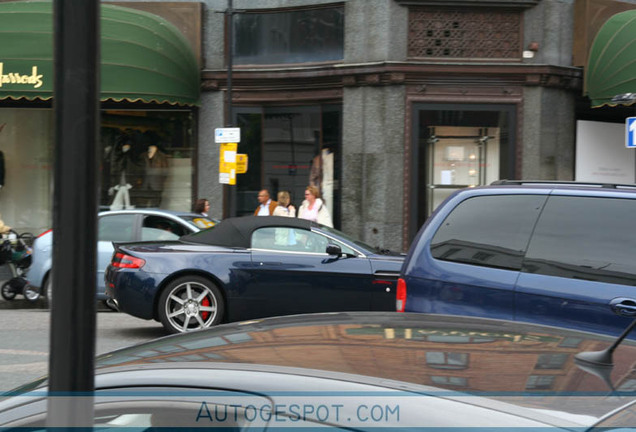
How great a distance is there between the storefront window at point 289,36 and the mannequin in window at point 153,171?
2.91 meters

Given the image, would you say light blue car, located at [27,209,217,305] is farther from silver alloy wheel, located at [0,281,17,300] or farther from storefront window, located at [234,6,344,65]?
storefront window, located at [234,6,344,65]

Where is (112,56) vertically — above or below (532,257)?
above

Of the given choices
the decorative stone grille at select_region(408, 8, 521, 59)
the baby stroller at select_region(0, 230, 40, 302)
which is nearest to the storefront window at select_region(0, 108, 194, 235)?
the baby stroller at select_region(0, 230, 40, 302)

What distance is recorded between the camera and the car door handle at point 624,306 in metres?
4.94

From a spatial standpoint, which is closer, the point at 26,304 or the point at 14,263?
the point at 26,304

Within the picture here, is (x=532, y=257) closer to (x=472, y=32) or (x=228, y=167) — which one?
(x=228, y=167)

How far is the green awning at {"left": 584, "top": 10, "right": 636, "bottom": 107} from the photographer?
16.5m

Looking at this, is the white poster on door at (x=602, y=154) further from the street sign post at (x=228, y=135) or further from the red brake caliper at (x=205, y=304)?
the red brake caliper at (x=205, y=304)

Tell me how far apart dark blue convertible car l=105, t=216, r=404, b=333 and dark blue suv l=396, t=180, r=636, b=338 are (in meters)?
3.95

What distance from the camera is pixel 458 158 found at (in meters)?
17.5

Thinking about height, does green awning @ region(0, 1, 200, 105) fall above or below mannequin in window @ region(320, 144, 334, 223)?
above

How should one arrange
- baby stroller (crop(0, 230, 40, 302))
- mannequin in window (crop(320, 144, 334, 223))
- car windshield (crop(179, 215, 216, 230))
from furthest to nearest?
1. mannequin in window (crop(320, 144, 334, 223))
2. baby stroller (crop(0, 230, 40, 302))
3. car windshield (crop(179, 215, 216, 230))

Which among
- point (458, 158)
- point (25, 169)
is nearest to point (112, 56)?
point (25, 169)

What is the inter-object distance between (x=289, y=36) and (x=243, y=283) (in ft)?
32.2
